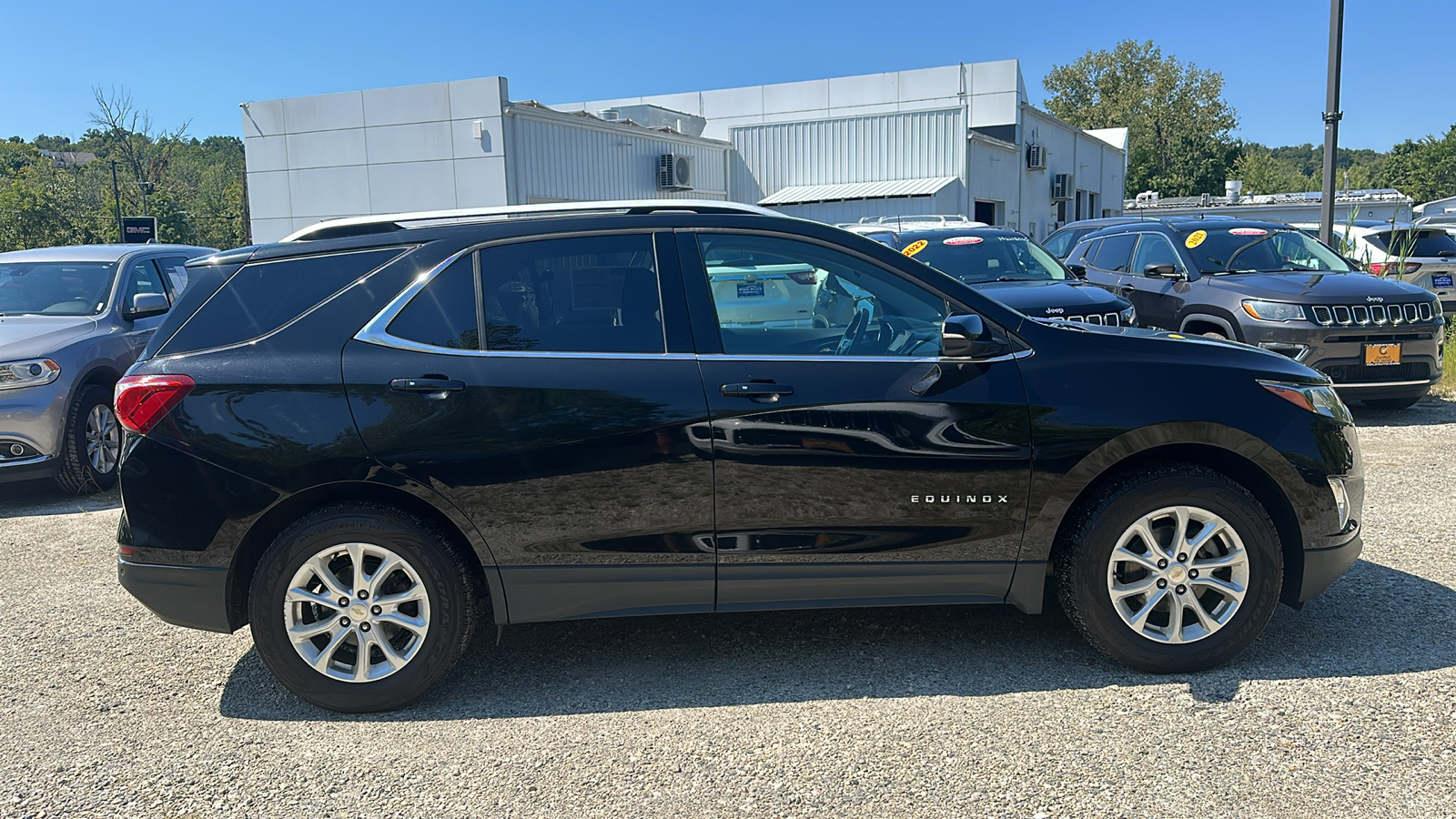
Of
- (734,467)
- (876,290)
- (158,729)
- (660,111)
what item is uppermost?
(660,111)

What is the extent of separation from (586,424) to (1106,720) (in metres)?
2.01

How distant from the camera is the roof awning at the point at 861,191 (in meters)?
26.5

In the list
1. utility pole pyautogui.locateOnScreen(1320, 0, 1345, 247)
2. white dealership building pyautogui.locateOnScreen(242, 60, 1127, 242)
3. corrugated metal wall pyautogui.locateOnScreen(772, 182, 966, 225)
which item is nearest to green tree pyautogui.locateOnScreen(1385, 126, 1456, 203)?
white dealership building pyautogui.locateOnScreen(242, 60, 1127, 242)

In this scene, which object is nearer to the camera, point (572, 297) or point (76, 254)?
point (572, 297)

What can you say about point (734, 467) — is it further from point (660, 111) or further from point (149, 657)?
point (660, 111)

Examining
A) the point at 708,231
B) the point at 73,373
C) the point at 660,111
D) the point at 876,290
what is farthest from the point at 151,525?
the point at 660,111

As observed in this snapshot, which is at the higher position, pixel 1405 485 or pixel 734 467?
pixel 734 467

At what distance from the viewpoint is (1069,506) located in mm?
3844

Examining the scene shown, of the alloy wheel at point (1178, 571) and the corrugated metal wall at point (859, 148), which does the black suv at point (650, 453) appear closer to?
the alloy wheel at point (1178, 571)

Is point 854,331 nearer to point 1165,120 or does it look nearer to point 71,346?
point 71,346

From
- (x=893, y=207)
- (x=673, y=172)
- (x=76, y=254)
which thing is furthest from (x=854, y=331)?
(x=893, y=207)

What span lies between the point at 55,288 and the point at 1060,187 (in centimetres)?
3400

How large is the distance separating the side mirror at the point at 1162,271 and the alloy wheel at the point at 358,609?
26.4ft

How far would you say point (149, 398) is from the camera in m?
3.68
